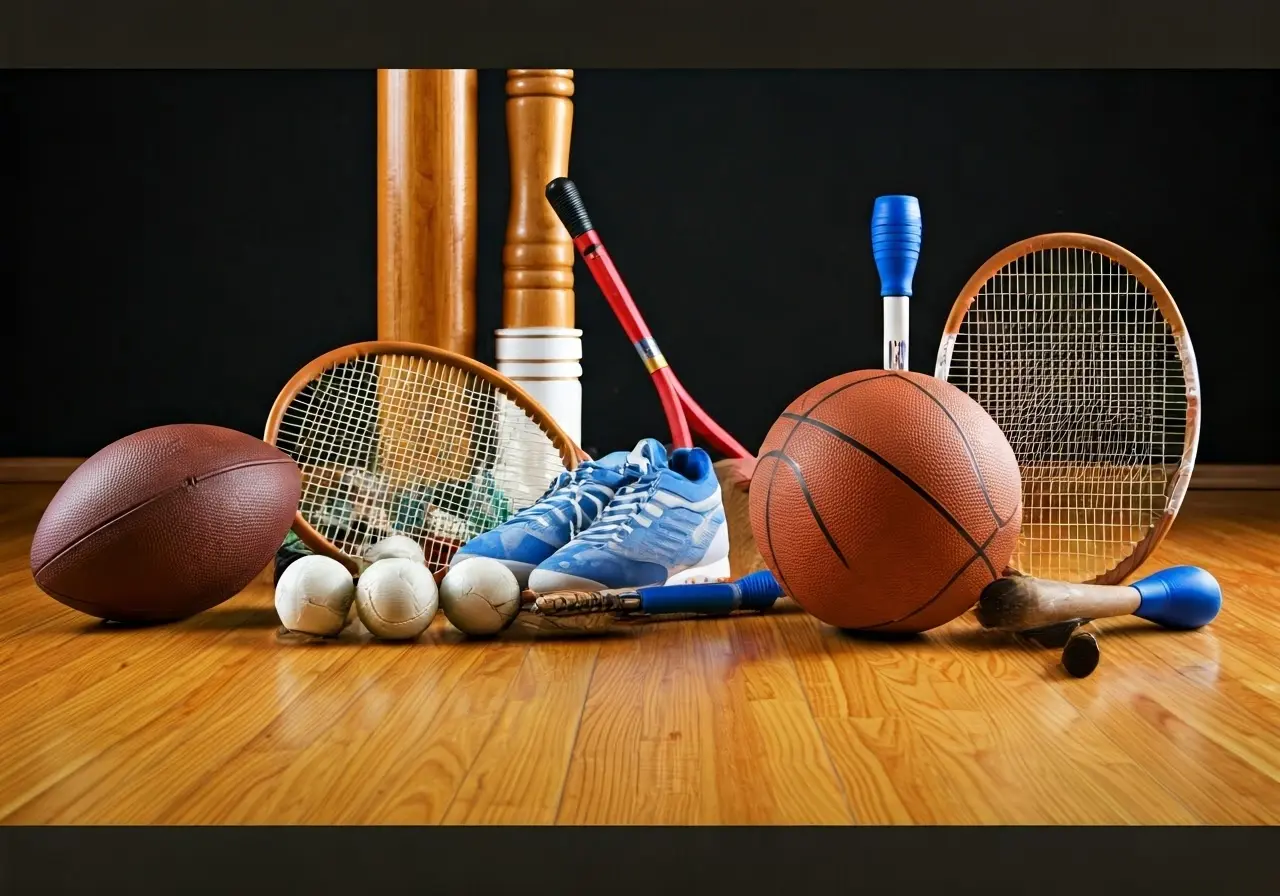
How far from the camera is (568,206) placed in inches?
122

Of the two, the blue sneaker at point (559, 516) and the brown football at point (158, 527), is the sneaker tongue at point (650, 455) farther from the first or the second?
the brown football at point (158, 527)

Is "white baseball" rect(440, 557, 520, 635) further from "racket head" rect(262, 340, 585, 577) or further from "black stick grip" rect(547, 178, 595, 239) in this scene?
"black stick grip" rect(547, 178, 595, 239)

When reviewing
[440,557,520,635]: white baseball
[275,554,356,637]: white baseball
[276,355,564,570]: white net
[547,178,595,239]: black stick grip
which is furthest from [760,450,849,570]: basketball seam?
[547,178,595,239]: black stick grip

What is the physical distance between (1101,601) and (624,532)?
2.42 feet

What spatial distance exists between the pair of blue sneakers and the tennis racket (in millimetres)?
700

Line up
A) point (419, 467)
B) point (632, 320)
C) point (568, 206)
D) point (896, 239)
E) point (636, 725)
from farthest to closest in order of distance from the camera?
point (632, 320) → point (568, 206) → point (419, 467) → point (896, 239) → point (636, 725)

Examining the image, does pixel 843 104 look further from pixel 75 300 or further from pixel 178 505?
pixel 178 505

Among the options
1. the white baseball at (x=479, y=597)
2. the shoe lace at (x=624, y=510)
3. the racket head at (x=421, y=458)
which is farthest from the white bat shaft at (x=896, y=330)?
the white baseball at (x=479, y=597)

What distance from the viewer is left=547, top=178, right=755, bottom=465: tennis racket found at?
3.10 m

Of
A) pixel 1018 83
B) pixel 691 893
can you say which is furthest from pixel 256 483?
pixel 1018 83

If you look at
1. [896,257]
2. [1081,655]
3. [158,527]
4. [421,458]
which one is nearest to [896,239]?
[896,257]

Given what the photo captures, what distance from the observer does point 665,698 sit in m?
1.61

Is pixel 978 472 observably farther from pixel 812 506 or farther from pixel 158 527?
pixel 158 527

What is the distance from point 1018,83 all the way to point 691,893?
3.83 meters
